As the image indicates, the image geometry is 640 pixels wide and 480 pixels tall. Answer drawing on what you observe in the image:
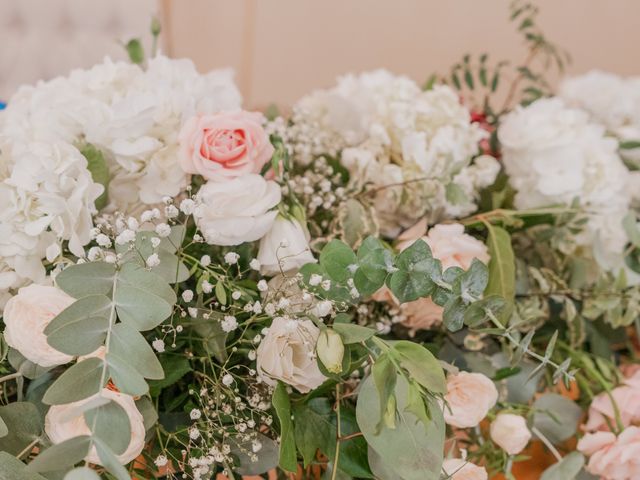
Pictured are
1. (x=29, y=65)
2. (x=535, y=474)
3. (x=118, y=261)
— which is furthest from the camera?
(x=29, y=65)

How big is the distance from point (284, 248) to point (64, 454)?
30cm

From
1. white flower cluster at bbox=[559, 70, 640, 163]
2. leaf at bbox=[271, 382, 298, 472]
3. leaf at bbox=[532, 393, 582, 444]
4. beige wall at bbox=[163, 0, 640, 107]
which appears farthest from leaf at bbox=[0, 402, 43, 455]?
beige wall at bbox=[163, 0, 640, 107]

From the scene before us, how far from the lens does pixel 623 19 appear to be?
2268 mm

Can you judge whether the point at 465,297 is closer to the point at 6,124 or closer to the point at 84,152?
the point at 84,152

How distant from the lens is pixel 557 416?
0.91m

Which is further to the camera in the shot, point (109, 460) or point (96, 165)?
point (96, 165)

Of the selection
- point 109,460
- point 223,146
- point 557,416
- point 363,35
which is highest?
point 223,146

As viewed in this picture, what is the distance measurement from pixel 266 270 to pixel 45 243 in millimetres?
234

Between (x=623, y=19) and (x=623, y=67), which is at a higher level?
(x=623, y=19)

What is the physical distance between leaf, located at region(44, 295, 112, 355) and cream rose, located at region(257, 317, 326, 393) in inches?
→ 6.1

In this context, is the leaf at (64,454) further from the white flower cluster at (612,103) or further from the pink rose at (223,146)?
the white flower cluster at (612,103)

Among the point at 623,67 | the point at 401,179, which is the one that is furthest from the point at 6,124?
the point at 623,67

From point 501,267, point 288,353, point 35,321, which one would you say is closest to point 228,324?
point 288,353

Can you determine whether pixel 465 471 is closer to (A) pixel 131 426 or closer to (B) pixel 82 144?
(A) pixel 131 426
